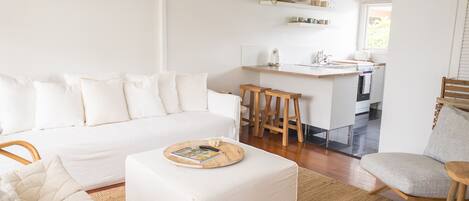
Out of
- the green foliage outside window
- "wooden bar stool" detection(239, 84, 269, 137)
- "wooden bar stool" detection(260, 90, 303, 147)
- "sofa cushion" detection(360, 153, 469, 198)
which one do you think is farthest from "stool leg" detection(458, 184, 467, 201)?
the green foliage outside window

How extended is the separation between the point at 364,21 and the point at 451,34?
3.80m

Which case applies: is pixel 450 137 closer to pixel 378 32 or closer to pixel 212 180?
pixel 212 180

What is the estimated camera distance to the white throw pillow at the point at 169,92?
3820 millimetres

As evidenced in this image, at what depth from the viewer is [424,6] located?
330 cm

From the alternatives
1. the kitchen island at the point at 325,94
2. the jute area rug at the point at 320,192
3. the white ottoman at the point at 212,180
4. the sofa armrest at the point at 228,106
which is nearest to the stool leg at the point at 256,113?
the kitchen island at the point at 325,94

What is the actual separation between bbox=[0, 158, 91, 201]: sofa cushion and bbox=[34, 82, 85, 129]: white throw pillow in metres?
1.35

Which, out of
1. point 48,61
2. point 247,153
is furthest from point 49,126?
point 247,153

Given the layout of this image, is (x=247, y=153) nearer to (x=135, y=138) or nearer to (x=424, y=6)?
(x=135, y=138)

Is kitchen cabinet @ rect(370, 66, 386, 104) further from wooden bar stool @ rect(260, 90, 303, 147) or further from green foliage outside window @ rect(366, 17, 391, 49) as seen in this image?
wooden bar stool @ rect(260, 90, 303, 147)

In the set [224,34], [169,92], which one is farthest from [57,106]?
[224,34]

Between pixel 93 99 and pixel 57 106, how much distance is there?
293 millimetres

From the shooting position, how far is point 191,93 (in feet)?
13.0

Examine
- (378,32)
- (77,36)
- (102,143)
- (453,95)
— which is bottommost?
(102,143)

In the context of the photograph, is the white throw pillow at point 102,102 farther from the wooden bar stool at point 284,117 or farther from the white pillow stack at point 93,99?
the wooden bar stool at point 284,117
